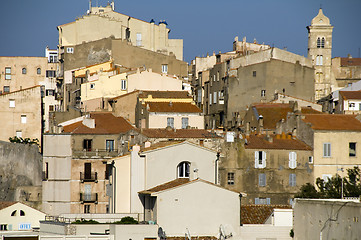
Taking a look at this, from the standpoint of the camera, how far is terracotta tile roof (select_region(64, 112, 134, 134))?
79.0 meters

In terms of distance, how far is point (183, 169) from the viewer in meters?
63.0

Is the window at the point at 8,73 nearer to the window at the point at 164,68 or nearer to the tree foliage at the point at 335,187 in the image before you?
the window at the point at 164,68

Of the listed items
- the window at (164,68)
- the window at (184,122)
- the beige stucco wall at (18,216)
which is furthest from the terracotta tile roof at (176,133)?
the window at (164,68)

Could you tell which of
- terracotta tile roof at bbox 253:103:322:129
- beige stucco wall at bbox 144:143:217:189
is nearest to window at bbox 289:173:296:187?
terracotta tile roof at bbox 253:103:322:129

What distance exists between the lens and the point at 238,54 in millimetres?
101750

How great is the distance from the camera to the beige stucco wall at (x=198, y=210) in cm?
5575

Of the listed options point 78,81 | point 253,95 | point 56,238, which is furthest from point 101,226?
point 78,81

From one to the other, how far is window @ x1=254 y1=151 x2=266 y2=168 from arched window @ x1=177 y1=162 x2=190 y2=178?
9974mm

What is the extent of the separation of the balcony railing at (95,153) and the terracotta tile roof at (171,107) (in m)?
7.11

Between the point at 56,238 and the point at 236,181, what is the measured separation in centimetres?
2008

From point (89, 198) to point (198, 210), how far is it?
23.0 meters

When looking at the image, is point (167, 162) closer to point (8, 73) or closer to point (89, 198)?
point (89, 198)

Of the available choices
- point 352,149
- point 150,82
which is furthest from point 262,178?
point 150,82

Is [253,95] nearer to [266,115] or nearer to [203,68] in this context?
[266,115]
